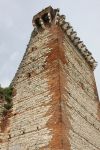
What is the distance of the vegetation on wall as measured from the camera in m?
13.6

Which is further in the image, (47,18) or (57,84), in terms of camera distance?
(47,18)

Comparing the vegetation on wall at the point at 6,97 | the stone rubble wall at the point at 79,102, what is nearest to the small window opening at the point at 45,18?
the stone rubble wall at the point at 79,102

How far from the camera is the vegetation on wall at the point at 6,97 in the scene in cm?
1356

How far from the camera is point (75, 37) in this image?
15.9 metres

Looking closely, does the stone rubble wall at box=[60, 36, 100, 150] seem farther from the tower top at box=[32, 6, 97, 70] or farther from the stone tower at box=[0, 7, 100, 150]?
the tower top at box=[32, 6, 97, 70]

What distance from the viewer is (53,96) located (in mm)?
11820

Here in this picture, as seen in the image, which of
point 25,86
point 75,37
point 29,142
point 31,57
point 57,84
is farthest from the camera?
point 75,37

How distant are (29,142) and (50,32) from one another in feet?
19.7

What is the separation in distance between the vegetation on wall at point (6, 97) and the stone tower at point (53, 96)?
1.02 feet

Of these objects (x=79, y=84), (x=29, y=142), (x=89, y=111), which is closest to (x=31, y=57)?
(x=79, y=84)

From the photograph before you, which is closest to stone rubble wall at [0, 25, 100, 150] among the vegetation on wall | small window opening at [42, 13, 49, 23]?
the vegetation on wall

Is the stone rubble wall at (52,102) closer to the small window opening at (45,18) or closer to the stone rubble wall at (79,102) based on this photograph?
the stone rubble wall at (79,102)

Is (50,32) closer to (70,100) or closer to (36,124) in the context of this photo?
(70,100)

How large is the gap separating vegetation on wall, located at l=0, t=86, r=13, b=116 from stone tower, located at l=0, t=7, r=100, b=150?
0.31m
